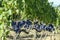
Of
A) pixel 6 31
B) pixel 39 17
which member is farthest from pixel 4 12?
pixel 39 17

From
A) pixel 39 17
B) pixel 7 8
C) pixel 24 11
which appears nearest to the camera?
pixel 7 8

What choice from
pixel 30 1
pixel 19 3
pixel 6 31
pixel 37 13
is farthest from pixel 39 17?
pixel 6 31

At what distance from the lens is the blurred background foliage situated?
7595 millimetres

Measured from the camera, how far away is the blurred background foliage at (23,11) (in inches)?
299

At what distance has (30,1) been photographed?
8773 mm

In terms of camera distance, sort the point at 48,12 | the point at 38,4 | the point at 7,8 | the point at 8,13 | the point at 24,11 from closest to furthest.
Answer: the point at 8,13 → the point at 7,8 → the point at 24,11 → the point at 38,4 → the point at 48,12

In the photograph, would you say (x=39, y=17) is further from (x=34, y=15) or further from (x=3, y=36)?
(x=3, y=36)

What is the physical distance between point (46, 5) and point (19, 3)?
2.94m

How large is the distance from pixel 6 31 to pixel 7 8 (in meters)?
0.93

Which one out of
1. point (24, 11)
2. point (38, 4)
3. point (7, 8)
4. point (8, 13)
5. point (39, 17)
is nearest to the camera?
point (8, 13)

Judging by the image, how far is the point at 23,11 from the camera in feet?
28.2

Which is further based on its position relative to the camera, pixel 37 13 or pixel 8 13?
pixel 37 13

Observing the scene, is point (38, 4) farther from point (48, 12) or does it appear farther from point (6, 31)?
point (6, 31)

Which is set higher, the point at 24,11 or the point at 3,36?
the point at 24,11
